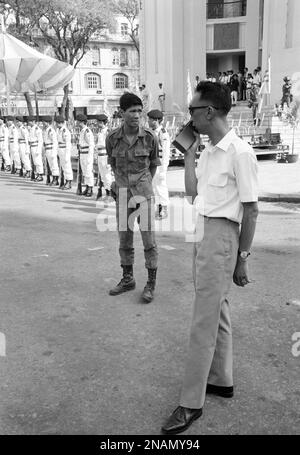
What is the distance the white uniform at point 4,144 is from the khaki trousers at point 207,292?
14778mm

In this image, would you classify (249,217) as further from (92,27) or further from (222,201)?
(92,27)

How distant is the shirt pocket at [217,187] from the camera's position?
104 inches

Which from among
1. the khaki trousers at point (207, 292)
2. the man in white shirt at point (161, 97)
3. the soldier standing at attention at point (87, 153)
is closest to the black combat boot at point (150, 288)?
the khaki trousers at point (207, 292)

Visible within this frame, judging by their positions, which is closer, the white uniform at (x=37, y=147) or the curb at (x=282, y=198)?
the curb at (x=282, y=198)

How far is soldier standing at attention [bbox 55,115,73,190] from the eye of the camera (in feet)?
40.6

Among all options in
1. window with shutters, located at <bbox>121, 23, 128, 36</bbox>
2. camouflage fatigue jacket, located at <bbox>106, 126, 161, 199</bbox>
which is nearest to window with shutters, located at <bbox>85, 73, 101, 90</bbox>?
window with shutters, located at <bbox>121, 23, 128, 36</bbox>

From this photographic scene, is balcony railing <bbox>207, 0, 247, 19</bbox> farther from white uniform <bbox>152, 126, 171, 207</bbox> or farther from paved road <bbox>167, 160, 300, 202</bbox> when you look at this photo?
white uniform <bbox>152, 126, 171, 207</bbox>

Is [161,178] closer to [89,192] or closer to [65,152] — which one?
[89,192]

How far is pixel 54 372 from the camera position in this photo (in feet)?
11.1

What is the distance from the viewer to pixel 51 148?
13148mm

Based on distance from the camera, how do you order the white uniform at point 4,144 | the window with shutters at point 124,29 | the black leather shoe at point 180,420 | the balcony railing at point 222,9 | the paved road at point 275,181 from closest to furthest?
the black leather shoe at point 180,420
the paved road at point 275,181
the white uniform at point 4,144
the balcony railing at point 222,9
the window with shutters at point 124,29

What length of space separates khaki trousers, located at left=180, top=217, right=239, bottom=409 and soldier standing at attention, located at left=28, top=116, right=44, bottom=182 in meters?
12.1

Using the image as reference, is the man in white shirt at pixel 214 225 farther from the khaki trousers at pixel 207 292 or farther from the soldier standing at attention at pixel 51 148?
the soldier standing at attention at pixel 51 148

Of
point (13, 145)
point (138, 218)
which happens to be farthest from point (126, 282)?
point (13, 145)
